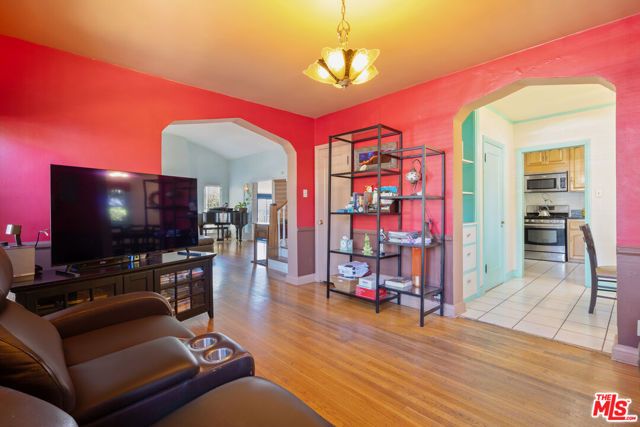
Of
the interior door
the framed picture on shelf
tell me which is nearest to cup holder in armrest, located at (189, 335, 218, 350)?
the framed picture on shelf

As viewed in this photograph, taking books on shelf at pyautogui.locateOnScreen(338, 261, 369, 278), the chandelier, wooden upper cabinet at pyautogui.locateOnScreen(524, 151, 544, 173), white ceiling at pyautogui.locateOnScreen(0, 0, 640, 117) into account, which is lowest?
books on shelf at pyautogui.locateOnScreen(338, 261, 369, 278)

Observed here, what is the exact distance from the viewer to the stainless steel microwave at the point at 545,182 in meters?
6.32

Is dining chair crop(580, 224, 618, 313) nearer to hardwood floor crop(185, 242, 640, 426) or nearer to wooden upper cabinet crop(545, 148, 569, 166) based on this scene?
hardwood floor crop(185, 242, 640, 426)

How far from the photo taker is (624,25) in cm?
228

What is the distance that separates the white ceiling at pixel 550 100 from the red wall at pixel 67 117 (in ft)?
13.5

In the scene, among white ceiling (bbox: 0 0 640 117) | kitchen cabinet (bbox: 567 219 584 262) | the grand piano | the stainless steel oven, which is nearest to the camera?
white ceiling (bbox: 0 0 640 117)

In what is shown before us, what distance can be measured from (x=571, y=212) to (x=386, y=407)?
7.23 metres

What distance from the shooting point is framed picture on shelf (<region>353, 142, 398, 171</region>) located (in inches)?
145

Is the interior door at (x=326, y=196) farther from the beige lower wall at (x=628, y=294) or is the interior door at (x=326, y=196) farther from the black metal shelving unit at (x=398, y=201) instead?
the beige lower wall at (x=628, y=294)

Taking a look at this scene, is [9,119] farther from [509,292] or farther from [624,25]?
[509,292]

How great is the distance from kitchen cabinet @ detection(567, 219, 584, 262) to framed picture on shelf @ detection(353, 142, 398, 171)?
495cm

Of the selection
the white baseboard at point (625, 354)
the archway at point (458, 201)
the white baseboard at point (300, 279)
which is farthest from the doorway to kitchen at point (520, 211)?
the white baseboard at point (300, 279)

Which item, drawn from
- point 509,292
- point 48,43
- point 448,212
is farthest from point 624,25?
point 48,43

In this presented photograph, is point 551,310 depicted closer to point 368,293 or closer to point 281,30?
point 368,293
